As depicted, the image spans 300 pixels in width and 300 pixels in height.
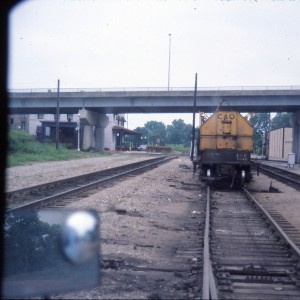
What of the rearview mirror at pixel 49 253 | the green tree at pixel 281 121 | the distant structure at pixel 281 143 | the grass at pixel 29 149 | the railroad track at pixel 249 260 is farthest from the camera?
the green tree at pixel 281 121

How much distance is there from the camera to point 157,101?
5178cm

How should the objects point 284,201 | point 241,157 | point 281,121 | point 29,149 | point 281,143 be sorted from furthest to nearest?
1. point 281,121
2. point 281,143
3. point 29,149
4. point 241,157
5. point 284,201

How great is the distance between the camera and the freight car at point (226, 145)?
19.3m

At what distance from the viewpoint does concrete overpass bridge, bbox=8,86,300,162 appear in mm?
48125

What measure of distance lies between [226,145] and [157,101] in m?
32.6

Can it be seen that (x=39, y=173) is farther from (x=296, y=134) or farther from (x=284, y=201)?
(x=296, y=134)

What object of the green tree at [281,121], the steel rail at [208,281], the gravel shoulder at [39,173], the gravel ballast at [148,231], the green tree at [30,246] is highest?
the green tree at [281,121]

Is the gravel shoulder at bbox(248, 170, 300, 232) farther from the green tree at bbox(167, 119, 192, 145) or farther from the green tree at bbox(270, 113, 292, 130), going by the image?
the green tree at bbox(167, 119, 192, 145)

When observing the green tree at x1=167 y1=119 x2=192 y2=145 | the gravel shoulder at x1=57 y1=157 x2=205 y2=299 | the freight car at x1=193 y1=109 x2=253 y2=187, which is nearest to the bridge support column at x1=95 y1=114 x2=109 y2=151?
the freight car at x1=193 y1=109 x2=253 y2=187

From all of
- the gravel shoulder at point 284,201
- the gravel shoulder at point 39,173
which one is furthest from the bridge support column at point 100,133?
the gravel shoulder at point 284,201

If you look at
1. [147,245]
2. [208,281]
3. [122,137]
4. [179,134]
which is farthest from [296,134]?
[179,134]

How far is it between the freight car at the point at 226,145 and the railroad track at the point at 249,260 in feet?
22.6

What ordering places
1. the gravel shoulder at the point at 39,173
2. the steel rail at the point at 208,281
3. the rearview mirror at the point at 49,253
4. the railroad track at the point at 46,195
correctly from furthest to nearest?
the gravel shoulder at the point at 39,173
the railroad track at the point at 46,195
the steel rail at the point at 208,281
the rearview mirror at the point at 49,253

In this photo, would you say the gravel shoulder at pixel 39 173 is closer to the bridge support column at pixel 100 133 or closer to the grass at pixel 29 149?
the grass at pixel 29 149
